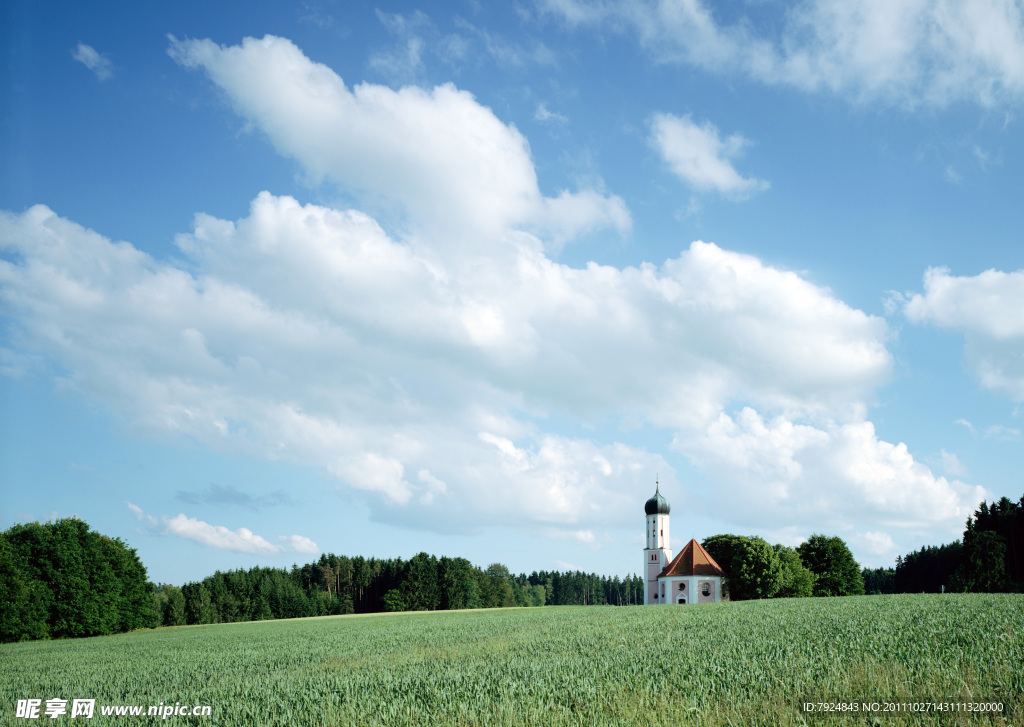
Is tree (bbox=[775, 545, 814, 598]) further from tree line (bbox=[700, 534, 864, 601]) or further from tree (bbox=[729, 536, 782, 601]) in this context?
tree (bbox=[729, 536, 782, 601])

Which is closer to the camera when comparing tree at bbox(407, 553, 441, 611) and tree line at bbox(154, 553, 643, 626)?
tree line at bbox(154, 553, 643, 626)

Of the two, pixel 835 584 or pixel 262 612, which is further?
pixel 262 612

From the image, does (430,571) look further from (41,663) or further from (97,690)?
(97,690)

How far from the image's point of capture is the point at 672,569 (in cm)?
8781

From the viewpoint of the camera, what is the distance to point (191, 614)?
95562 mm

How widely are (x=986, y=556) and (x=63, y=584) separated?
115 meters

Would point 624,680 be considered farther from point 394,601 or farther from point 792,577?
point 394,601

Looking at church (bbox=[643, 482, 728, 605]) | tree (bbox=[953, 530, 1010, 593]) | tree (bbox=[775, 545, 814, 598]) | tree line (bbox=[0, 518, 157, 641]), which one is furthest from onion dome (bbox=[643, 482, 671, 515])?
tree line (bbox=[0, 518, 157, 641])

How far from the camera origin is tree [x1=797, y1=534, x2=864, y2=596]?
280 ft

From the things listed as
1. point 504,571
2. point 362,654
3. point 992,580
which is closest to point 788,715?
point 362,654

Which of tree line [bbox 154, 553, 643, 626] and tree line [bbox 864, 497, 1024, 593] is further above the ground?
tree line [bbox 864, 497, 1024, 593]

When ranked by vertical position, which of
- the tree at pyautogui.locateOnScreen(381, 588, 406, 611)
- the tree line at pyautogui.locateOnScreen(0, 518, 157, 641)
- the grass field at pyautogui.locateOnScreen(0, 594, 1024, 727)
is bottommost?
the tree at pyautogui.locateOnScreen(381, 588, 406, 611)

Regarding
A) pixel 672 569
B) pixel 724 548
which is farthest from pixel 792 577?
pixel 672 569

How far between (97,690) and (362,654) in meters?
8.13
